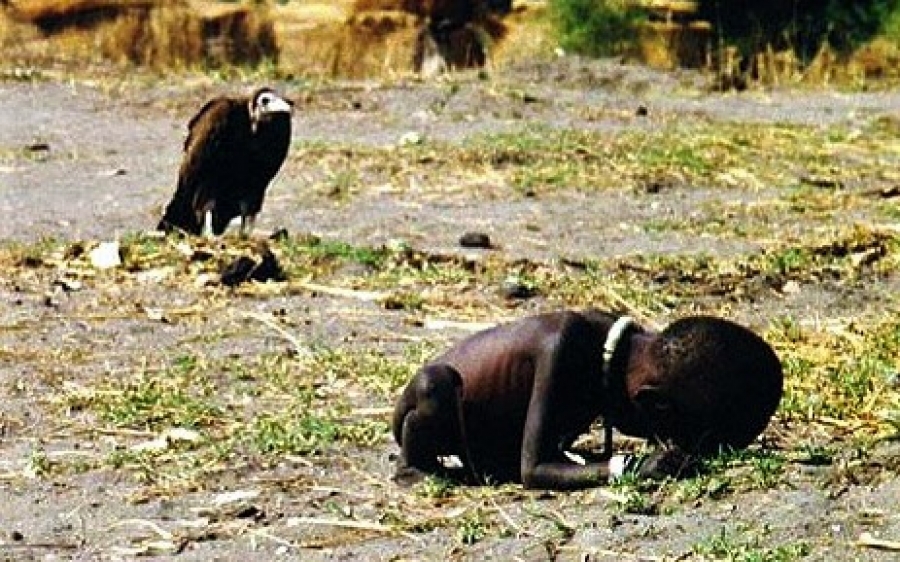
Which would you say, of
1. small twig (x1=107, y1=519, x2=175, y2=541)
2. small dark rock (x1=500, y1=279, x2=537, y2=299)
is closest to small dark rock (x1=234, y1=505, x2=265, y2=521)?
small twig (x1=107, y1=519, x2=175, y2=541)

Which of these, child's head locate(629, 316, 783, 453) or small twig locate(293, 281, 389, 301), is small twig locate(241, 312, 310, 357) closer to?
small twig locate(293, 281, 389, 301)

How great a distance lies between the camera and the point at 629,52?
19.9 metres

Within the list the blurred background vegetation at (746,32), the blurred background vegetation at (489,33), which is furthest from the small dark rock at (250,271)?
the blurred background vegetation at (746,32)

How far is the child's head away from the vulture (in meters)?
4.53

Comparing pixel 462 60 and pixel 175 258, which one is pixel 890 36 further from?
pixel 175 258

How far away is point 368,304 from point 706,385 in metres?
3.27

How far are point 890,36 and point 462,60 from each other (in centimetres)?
390

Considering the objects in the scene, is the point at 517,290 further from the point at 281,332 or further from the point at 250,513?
the point at 250,513

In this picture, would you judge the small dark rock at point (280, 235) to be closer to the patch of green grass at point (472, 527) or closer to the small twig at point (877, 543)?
the patch of green grass at point (472, 527)

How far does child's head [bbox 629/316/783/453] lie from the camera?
496 cm

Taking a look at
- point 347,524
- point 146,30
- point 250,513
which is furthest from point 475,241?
point 146,30

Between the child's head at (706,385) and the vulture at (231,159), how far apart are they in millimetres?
4534

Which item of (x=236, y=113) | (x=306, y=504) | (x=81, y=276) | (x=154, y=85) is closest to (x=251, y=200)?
(x=236, y=113)

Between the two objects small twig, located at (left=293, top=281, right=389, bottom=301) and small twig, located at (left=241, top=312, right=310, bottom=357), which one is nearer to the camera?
small twig, located at (left=241, top=312, right=310, bottom=357)
